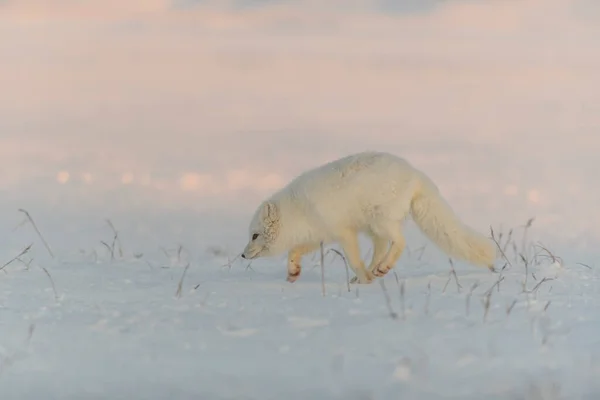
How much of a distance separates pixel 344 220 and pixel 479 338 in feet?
7.45

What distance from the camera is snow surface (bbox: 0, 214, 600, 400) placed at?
3.18 meters

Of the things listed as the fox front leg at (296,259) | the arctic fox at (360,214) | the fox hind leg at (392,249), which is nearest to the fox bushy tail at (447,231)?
the arctic fox at (360,214)

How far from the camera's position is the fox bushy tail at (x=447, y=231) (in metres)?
5.89

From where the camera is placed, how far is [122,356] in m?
3.54

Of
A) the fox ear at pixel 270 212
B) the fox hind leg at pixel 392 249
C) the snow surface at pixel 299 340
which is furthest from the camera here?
the fox ear at pixel 270 212

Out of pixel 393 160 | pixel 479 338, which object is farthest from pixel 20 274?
pixel 479 338

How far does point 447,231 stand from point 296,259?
3.74 ft

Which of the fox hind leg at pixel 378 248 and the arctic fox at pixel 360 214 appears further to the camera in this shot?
the fox hind leg at pixel 378 248

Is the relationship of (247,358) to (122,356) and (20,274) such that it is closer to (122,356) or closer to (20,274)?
(122,356)

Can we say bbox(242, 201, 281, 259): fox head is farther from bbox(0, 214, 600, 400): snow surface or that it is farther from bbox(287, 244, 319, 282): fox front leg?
bbox(0, 214, 600, 400): snow surface

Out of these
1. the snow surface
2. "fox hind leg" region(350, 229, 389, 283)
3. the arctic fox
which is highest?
the arctic fox

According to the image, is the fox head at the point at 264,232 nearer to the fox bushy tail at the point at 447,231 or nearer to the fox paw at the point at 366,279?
the fox paw at the point at 366,279

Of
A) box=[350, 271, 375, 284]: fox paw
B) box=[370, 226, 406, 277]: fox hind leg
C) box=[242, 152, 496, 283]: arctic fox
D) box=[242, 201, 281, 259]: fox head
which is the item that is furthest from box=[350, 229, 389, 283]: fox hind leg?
box=[242, 201, 281, 259]: fox head

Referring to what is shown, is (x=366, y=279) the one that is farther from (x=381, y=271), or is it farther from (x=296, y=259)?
(x=296, y=259)
